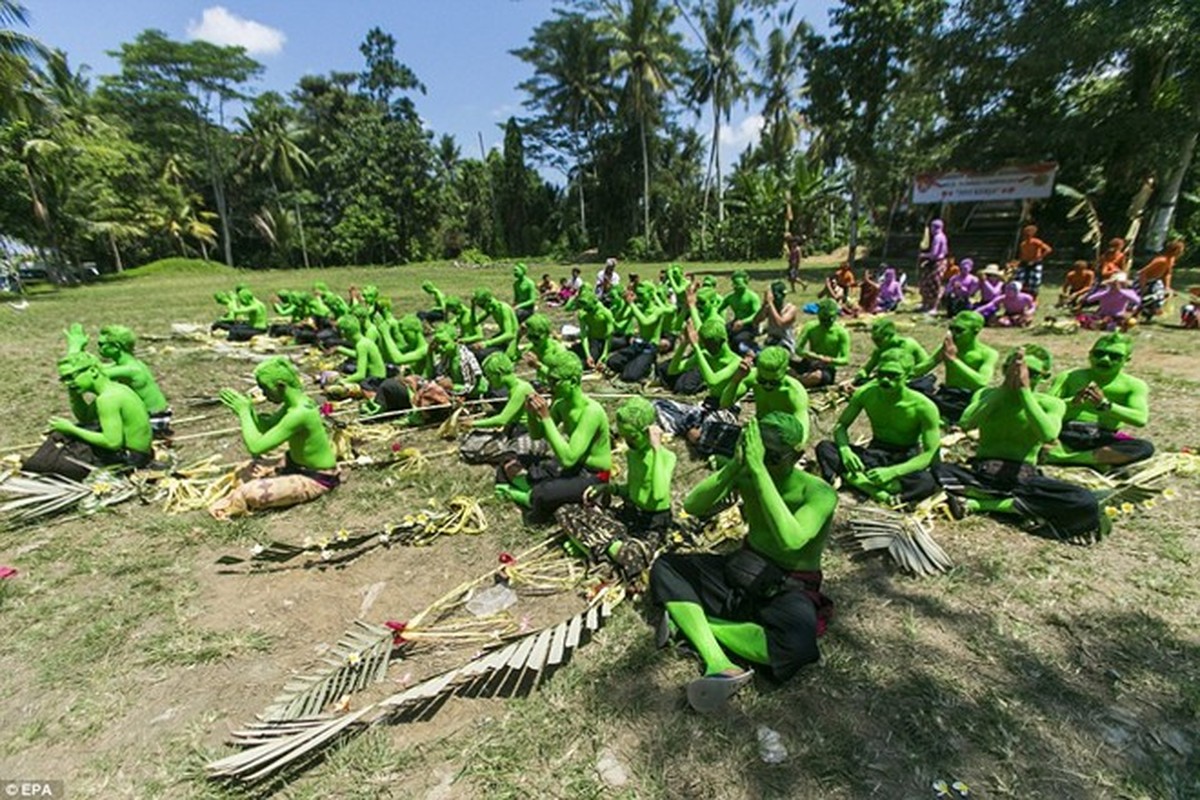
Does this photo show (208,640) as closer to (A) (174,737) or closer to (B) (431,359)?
(A) (174,737)

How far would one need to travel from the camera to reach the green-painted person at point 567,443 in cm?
523

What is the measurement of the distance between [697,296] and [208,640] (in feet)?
29.0

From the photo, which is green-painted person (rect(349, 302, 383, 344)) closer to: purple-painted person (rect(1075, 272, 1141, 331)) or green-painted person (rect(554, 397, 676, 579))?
green-painted person (rect(554, 397, 676, 579))

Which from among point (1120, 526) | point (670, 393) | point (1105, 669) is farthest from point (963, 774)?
point (670, 393)

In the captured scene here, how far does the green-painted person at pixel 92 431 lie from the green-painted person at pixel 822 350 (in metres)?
8.60

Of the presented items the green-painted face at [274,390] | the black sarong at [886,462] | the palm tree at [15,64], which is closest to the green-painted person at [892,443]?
the black sarong at [886,462]

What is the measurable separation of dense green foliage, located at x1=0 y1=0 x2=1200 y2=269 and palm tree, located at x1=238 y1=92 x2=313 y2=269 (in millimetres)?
182

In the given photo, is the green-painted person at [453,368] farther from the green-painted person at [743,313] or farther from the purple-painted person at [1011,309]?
the purple-painted person at [1011,309]

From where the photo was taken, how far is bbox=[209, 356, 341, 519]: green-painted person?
5.54m

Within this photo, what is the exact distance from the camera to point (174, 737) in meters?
3.43

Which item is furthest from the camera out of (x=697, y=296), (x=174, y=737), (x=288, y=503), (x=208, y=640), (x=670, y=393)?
(x=697, y=296)

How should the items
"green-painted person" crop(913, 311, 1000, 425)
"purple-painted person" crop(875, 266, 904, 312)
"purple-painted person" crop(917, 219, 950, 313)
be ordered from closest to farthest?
"green-painted person" crop(913, 311, 1000, 425) → "purple-painted person" crop(917, 219, 950, 313) → "purple-painted person" crop(875, 266, 904, 312)

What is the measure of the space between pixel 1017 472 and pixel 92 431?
30.3ft
